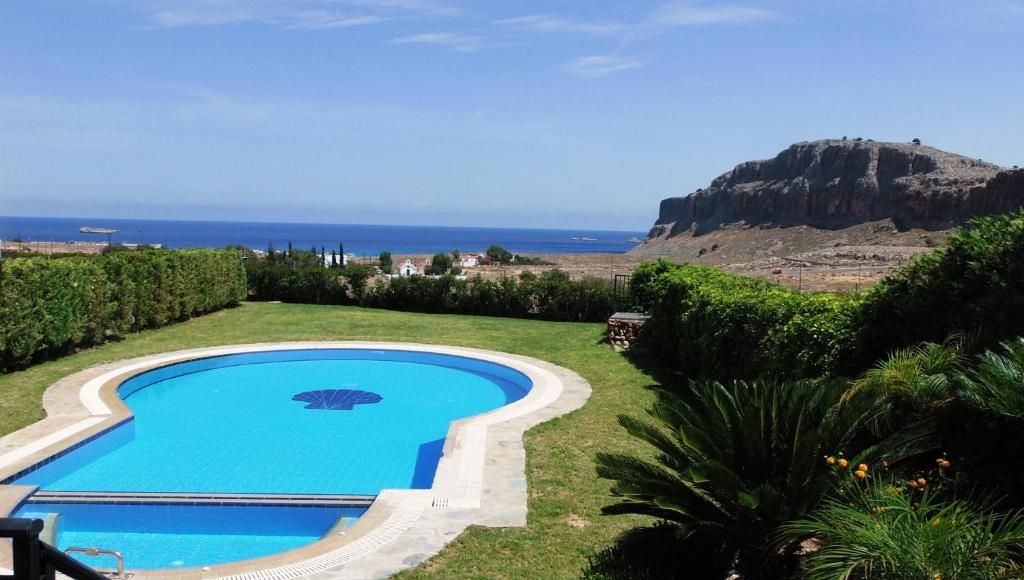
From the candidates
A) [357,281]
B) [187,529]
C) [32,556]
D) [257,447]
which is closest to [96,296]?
[257,447]

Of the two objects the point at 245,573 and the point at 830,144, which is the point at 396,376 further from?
the point at 830,144

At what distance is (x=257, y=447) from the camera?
992 centimetres

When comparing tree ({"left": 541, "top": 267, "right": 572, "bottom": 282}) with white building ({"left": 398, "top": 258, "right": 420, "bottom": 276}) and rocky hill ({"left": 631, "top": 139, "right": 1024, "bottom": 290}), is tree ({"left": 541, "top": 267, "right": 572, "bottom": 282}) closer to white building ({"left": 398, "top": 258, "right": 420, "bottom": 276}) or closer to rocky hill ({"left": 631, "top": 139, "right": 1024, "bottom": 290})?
white building ({"left": 398, "top": 258, "right": 420, "bottom": 276})

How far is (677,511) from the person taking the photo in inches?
183

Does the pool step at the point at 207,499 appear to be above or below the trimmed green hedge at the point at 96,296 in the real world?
below

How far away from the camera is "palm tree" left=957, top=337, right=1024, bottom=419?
389 centimetres

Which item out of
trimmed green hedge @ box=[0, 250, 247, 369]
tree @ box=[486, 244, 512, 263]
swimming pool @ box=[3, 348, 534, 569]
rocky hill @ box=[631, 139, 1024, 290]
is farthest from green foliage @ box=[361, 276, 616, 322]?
tree @ box=[486, 244, 512, 263]

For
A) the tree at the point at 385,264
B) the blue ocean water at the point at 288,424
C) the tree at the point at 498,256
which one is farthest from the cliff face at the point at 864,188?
the blue ocean water at the point at 288,424

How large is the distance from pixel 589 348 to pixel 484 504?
1019 cm

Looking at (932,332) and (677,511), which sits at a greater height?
(932,332)

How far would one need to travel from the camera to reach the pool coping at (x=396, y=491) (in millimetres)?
5520

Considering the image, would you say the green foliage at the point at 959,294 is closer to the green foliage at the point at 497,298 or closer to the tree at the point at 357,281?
the green foliage at the point at 497,298

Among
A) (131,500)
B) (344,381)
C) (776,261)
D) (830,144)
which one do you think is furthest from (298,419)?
(830,144)

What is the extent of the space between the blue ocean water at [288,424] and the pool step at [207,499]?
617 millimetres
